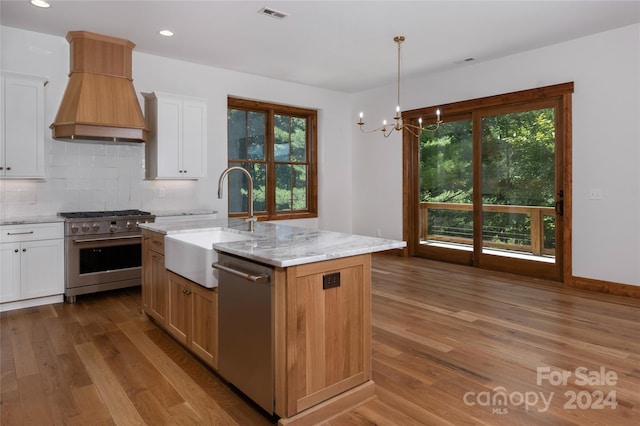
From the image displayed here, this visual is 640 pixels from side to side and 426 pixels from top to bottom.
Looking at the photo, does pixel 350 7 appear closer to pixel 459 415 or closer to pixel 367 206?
pixel 459 415

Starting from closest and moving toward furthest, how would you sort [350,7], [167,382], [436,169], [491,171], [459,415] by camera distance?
[459,415] < [167,382] < [350,7] < [491,171] < [436,169]

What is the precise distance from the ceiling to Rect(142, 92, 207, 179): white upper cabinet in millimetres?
650

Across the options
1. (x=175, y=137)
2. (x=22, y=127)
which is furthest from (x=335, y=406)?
(x=22, y=127)

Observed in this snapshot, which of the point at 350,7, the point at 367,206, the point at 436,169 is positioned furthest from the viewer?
the point at 367,206

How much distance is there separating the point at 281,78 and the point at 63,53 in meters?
2.96

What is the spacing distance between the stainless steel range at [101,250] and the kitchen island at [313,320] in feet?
7.25

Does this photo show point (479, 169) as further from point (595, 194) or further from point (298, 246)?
point (298, 246)

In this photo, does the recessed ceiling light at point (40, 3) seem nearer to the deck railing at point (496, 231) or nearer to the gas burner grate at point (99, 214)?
the gas burner grate at point (99, 214)

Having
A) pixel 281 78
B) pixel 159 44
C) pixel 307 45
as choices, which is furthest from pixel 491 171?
pixel 159 44

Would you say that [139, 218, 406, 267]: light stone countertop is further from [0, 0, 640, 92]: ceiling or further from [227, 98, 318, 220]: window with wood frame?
[227, 98, 318, 220]: window with wood frame

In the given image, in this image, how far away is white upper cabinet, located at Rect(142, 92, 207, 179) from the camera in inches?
195

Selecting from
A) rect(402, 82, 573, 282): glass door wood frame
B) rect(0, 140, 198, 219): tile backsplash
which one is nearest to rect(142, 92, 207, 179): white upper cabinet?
rect(0, 140, 198, 219): tile backsplash

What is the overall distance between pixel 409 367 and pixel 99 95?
4104 millimetres

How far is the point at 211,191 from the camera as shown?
19.1 ft
